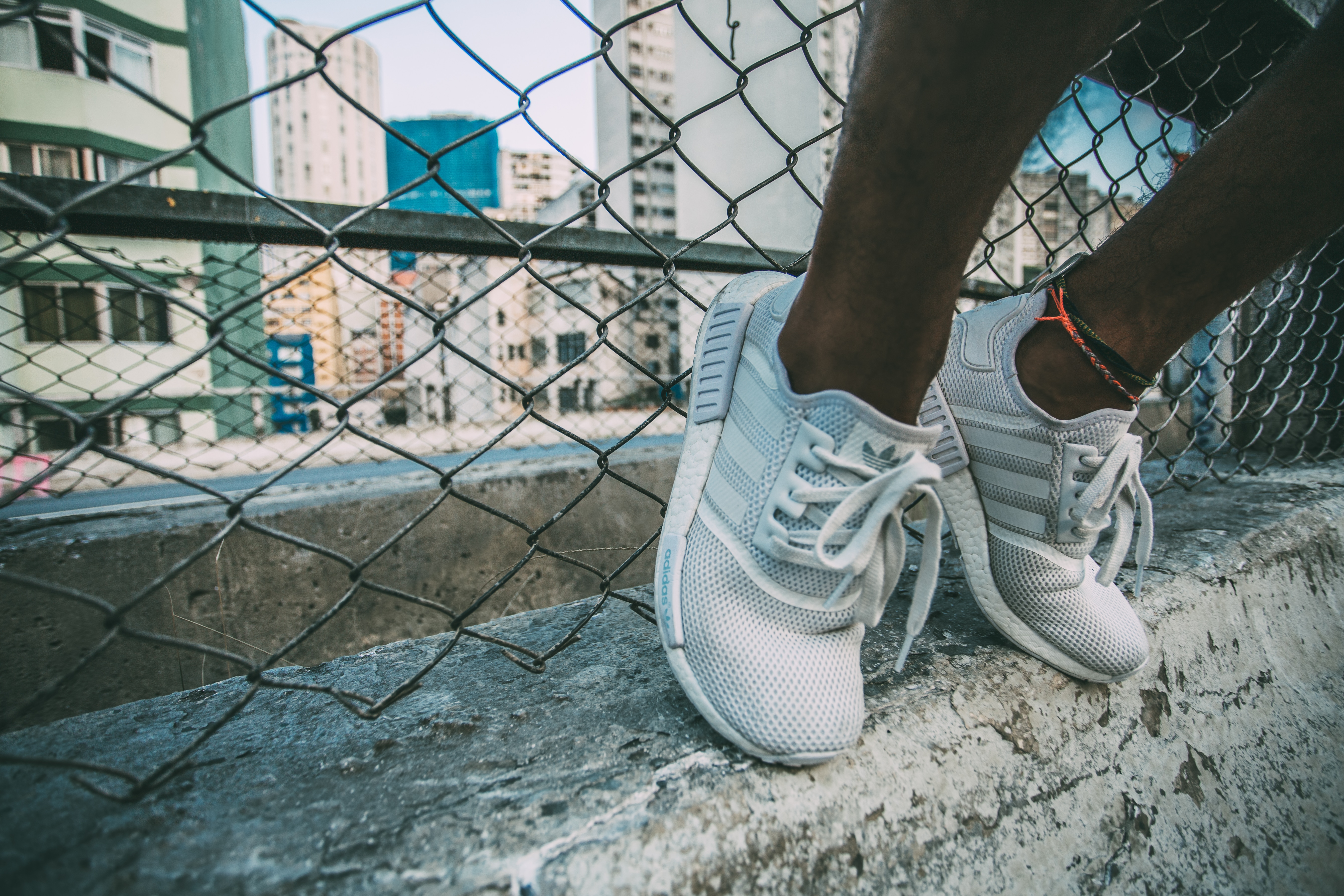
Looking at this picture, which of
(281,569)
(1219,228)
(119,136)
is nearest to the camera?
(1219,228)

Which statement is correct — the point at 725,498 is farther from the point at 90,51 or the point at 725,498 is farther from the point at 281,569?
the point at 90,51

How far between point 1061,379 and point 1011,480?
15 cm

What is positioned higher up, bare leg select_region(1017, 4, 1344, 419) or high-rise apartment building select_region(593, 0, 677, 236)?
high-rise apartment building select_region(593, 0, 677, 236)

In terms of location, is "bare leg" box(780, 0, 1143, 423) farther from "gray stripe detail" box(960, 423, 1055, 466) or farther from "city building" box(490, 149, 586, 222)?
"city building" box(490, 149, 586, 222)

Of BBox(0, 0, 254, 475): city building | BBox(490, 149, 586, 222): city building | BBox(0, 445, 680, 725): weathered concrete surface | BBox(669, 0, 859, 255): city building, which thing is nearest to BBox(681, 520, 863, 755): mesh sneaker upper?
BBox(0, 445, 680, 725): weathered concrete surface

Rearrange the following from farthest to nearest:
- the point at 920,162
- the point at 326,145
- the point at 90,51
A: the point at 326,145
the point at 90,51
the point at 920,162

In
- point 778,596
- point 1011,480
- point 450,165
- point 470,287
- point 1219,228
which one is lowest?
point 778,596

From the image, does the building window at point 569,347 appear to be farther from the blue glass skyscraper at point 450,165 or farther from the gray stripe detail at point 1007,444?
the blue glass skyscraper at point 450,165

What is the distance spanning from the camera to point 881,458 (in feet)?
2.07

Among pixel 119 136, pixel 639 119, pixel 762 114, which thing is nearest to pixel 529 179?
pixel 639 119

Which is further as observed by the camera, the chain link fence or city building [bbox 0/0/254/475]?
city building [bbox 0/0/254/475]

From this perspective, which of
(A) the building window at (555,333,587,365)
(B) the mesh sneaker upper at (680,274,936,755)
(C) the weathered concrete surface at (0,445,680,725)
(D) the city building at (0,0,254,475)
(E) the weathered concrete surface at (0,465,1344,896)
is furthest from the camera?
(D) the city building at (0,0,254,475)

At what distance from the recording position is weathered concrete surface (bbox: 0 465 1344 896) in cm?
49

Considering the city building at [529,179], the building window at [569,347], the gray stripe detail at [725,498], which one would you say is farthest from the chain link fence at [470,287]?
the city building at [529,179]
